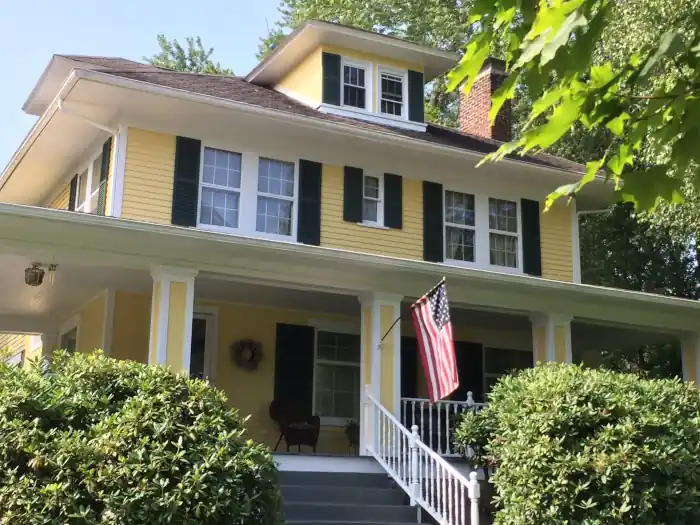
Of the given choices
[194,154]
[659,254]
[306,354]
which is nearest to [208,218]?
[194,154]

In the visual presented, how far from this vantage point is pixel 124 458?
623cm

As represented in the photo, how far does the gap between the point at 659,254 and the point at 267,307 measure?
47.5 ft

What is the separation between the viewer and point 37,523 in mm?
5938

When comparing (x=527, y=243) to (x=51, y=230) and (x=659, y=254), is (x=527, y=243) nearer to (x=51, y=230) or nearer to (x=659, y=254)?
(x=51, y=230)

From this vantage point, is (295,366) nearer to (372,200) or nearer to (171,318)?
(372,200)

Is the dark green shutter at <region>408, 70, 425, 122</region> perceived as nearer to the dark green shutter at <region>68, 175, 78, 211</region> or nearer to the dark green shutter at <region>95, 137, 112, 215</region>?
the dark green shutter at <region>95, 137, 112, 215</region>

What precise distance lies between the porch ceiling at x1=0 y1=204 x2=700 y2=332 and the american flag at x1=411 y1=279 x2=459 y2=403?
1.25m

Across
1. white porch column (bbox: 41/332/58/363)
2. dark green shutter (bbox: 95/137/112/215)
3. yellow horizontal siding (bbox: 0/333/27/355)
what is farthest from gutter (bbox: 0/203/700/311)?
yellow horizontal siding (bbox: 0/333/27/355)

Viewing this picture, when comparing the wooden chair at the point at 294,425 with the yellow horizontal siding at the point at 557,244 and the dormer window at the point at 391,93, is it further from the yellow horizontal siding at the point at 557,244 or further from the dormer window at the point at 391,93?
the dormer window at the point at 391,93

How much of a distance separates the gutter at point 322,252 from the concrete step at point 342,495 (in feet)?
9.39

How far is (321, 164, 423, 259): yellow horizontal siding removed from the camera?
43.1 feet

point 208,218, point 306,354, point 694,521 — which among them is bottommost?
point 694,521

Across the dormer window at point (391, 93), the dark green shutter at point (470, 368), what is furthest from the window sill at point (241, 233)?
the dark green shutter at point (470, 368)

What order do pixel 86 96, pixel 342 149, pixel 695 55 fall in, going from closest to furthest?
pixel 695 55 → pixel 86 96 → pixel 342 149
